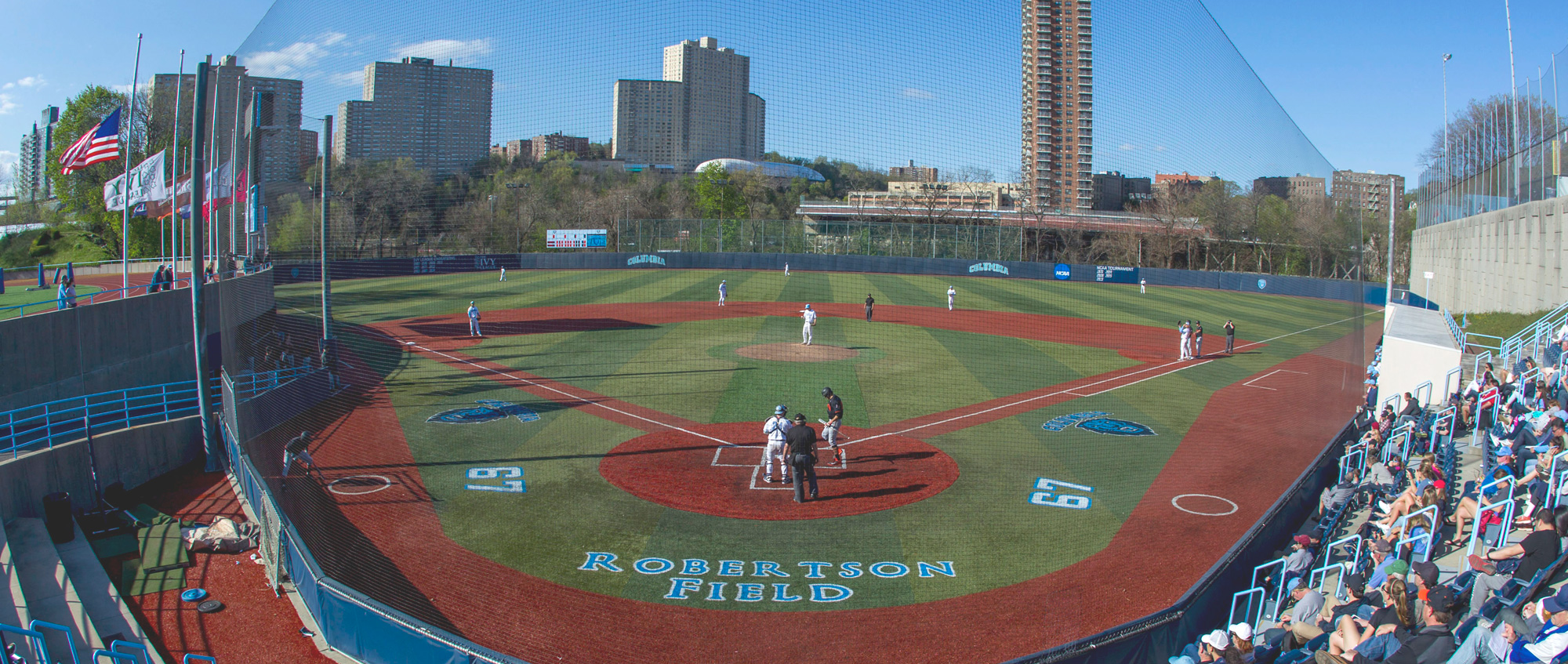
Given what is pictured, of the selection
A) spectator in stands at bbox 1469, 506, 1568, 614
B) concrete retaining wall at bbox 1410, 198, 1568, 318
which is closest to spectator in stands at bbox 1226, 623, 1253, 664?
spectator in stands at bbox 1469, 506, 1568, 614

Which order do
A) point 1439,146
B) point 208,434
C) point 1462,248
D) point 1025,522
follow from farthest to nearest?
point 1439,146 < point 1462,248 < point 208,434 < point 1025,522

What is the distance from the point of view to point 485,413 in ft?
64.6

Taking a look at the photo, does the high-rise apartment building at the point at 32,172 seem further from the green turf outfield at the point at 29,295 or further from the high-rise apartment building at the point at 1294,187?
the high-rise apartment building at the point at 1294,187

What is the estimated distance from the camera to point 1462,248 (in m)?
36.3

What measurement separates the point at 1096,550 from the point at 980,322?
83.3 feet

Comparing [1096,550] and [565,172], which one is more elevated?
[565,172]

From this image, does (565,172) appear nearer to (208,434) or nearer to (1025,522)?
(208,434)

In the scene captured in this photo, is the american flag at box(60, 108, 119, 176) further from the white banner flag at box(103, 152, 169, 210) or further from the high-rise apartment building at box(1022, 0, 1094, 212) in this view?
the high-rise apartment building at box(1022, 0, 1094, 212)

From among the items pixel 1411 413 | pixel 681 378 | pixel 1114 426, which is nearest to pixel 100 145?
pixel 681 378

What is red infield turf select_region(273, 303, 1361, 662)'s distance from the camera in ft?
30.9

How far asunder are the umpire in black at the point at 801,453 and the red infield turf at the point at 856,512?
0.42m

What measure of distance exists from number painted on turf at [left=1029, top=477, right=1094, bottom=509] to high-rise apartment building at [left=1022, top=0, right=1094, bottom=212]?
5.16 meters

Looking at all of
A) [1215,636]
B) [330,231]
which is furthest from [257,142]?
[1215,636]

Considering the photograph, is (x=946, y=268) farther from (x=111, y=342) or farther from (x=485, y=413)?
(x=111, y=342)
